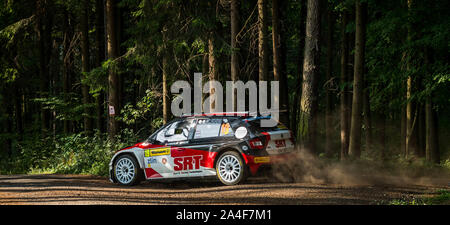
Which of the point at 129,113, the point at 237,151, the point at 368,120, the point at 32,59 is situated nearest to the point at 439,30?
the point at 368,120

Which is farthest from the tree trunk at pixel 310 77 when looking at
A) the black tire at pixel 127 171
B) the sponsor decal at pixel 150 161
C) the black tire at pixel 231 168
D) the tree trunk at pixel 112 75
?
the tree trunk at pixel 112 75

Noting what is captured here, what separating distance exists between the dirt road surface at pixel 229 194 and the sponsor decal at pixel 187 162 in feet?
2.18

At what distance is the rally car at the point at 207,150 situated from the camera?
35.9 ft

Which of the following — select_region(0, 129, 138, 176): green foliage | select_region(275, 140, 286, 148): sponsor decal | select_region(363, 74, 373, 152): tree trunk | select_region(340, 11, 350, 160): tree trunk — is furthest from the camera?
select_region(340, 11, 350, 160): tree trunk

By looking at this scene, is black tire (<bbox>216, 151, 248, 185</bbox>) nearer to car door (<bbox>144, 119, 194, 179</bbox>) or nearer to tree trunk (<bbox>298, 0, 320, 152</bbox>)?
car door (<bbox>144, 119, 194, 179</bbox>)

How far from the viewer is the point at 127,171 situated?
12.7 metres

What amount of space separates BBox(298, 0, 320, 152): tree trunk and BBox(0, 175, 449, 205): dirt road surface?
2980 millimetres

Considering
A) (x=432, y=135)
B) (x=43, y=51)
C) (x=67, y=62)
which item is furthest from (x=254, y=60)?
(x=43, y=51)

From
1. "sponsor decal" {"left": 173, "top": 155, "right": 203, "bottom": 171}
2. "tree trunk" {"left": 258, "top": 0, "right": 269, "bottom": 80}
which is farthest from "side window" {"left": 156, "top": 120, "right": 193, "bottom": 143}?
"tree trunk" {"left": 258, "top": 0, "right": 269, "bottom": 80}

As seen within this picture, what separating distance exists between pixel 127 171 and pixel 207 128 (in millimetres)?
2645

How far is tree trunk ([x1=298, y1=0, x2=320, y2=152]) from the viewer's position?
13961mm

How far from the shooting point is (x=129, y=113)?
22.7 meters

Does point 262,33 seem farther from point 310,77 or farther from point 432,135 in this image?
point 432,135
